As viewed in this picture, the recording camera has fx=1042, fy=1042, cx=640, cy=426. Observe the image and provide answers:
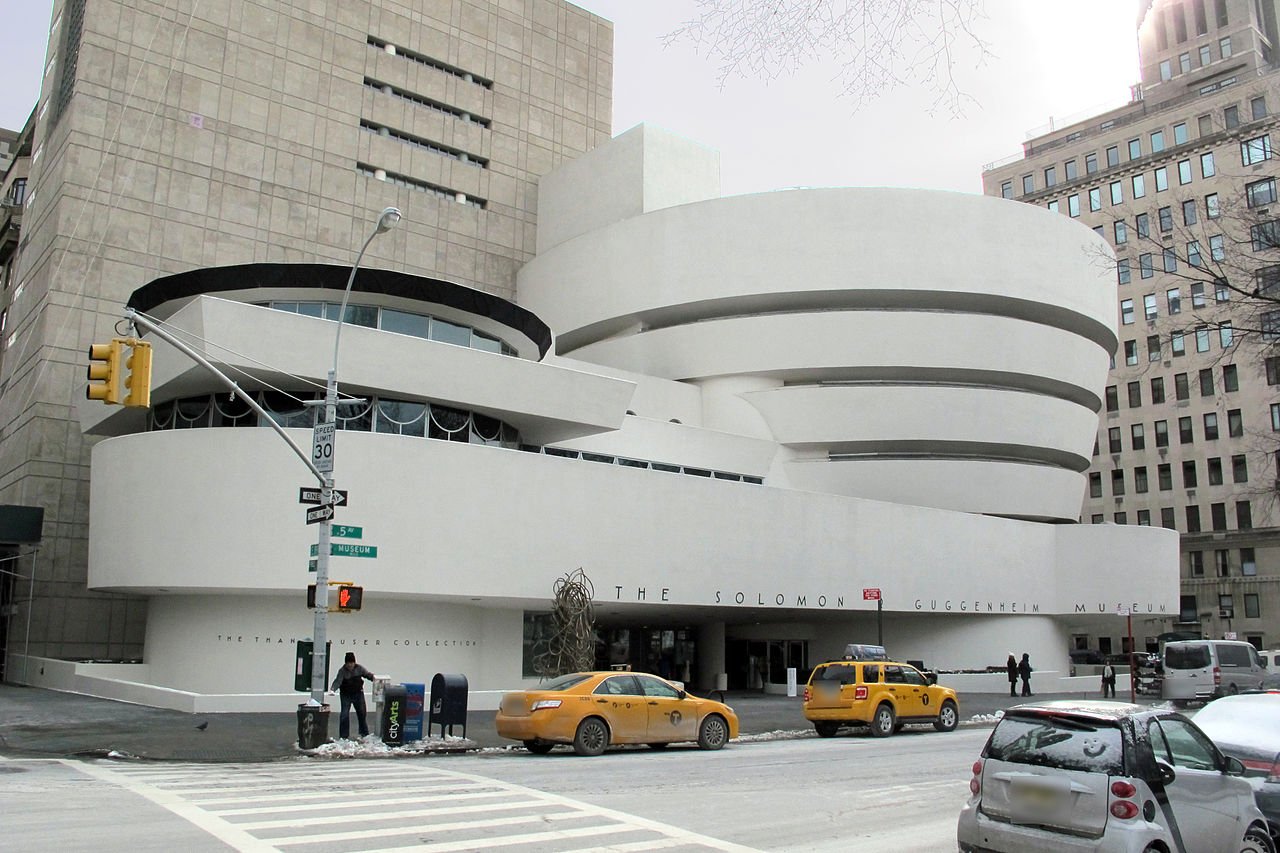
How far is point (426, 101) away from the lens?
2201 inches

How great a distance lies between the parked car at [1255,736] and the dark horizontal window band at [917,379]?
36079 millimetres

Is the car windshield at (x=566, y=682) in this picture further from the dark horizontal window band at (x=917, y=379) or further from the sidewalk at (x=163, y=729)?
the dark horizontal window band at (x=917, y=379)

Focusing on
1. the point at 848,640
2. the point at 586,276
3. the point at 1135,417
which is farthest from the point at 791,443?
the point at 1135,417

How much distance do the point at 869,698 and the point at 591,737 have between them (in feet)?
26.3

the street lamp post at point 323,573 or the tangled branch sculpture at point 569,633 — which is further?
the tangled branch sculpture at point 569,633

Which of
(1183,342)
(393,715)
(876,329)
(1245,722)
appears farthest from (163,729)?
(1183,342)

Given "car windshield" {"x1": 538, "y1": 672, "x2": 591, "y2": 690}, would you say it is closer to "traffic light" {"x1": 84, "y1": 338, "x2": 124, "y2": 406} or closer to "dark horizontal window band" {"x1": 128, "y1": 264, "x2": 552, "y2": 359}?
"traffic light" {"x1": 84, "y1": 338, "x2": 124, "y2": 406}

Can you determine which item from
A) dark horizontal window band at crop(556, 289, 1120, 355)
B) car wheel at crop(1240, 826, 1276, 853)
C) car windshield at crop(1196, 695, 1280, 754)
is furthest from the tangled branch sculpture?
car wheel at crop(1240, 826, 1276, 853)

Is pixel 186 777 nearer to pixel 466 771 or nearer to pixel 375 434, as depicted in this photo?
pixel 466 771

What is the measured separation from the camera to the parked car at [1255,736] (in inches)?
408

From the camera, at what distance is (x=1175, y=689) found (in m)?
32.1

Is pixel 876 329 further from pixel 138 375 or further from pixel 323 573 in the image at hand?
pixel 138 375

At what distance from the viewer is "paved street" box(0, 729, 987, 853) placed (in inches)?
390

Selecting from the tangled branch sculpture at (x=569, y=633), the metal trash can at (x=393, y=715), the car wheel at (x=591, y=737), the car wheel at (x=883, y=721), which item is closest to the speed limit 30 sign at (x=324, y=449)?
the metal trash can at (x=393, y=715)
